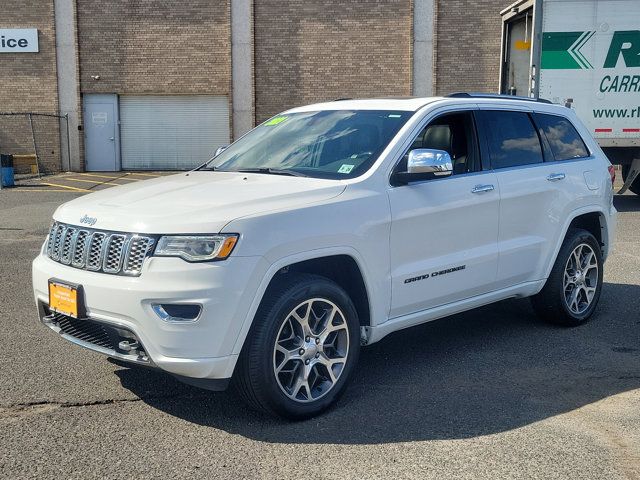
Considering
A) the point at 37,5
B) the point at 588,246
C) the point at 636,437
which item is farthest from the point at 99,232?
the point at 37,5

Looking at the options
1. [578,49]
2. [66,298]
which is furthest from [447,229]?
[578,49]

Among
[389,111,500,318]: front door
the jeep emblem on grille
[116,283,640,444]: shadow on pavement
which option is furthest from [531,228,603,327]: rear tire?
the jeep emblem on grille

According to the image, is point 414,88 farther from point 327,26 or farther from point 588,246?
point 588,246

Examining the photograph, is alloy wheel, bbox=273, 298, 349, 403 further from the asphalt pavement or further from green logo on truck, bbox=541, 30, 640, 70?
green logo on truck, bbox=541, 30, 640, 70

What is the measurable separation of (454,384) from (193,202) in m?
2.12

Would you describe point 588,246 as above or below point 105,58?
below

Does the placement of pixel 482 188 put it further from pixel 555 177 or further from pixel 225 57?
pixel 225 57

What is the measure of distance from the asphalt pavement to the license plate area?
0.63 metres

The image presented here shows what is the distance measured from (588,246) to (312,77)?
65.9ft

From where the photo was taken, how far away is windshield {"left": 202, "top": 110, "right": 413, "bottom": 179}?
483cm

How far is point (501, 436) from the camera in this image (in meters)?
4.05

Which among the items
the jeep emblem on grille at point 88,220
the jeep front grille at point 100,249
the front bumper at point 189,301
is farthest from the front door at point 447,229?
the jeep emblem on grille at point 88,220

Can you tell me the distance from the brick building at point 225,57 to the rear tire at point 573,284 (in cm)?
1955

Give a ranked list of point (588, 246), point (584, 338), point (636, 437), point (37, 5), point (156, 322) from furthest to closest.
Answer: point (37, 5) < point (588, 246) < point (584, 338) < point (636, 437) < point (156, 322)
